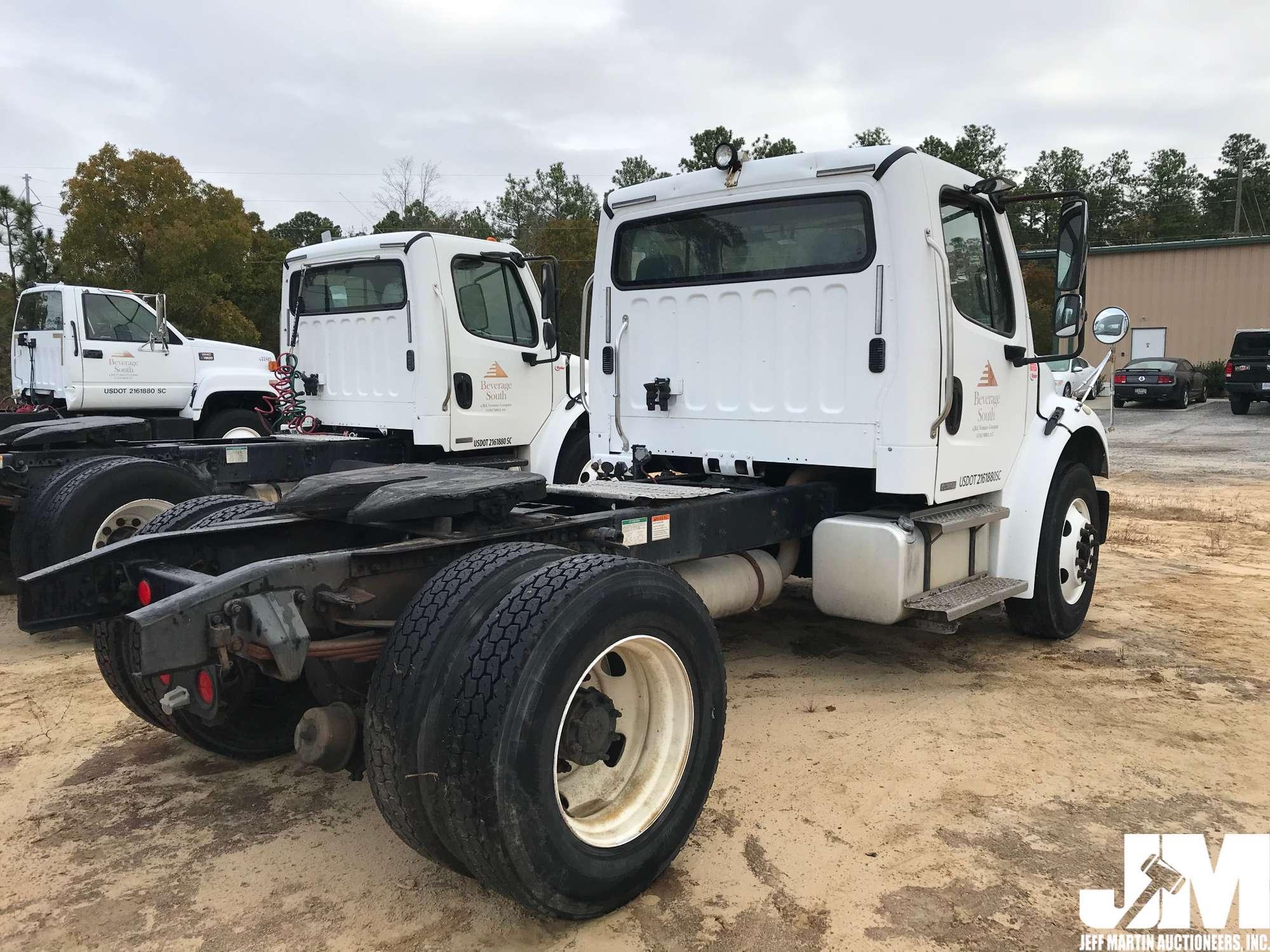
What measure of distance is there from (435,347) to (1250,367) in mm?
22864

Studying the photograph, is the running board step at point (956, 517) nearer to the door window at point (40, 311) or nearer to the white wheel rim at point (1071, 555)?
the white wheel rim at point (1071, 555)

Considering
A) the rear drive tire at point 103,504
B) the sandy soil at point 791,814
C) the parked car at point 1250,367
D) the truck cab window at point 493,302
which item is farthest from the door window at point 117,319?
the parked car at point 1250,367

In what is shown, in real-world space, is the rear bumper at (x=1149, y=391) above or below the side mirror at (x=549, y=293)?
below

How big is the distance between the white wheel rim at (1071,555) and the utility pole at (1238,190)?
70.3m

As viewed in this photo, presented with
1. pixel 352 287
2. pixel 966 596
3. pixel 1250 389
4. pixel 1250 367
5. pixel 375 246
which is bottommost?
pixel 966 596

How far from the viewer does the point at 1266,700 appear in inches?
186

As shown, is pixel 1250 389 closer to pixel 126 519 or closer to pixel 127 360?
pixel 127 360

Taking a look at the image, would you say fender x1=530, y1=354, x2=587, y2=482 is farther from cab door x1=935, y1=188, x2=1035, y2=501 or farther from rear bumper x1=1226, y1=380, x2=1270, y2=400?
rear bumper x1=1226, y1=380, x2=1270, y2=400

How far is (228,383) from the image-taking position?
11984mm

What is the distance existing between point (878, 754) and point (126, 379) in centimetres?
1094

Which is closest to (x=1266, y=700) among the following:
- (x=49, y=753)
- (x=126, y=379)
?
(x=49, y=753)

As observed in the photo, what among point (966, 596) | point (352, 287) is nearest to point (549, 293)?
point (352, 287)

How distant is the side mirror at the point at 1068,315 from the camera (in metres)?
4.79

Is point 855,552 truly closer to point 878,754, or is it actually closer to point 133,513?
point 878,754
